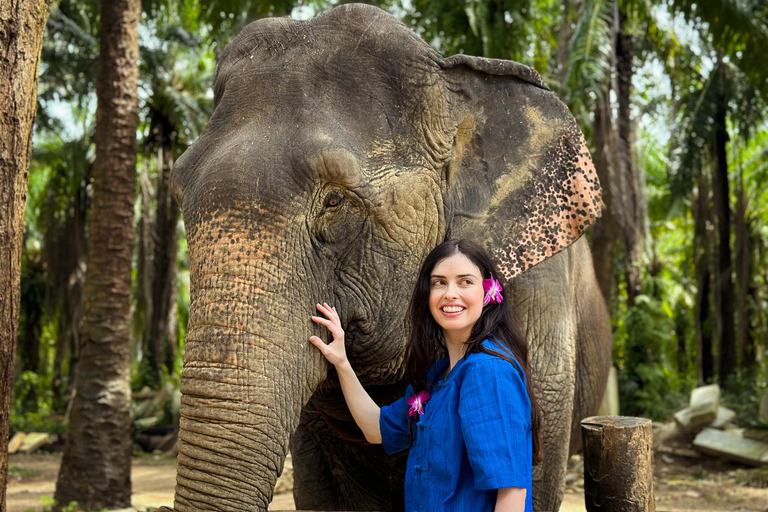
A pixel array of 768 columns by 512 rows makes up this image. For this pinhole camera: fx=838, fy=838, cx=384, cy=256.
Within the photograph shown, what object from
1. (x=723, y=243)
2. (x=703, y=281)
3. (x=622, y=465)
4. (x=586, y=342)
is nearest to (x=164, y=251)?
(x=723, y=243)

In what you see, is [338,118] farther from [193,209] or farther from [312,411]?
[312,411]

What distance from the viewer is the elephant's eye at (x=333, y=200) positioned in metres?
2.90

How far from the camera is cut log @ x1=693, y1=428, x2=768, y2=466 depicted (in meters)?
10.1

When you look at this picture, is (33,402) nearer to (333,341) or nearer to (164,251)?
(164,251)

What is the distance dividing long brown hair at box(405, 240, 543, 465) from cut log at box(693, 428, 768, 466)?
28.3 feet

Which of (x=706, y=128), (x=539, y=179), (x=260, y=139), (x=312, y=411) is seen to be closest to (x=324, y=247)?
(x=260, y=139)

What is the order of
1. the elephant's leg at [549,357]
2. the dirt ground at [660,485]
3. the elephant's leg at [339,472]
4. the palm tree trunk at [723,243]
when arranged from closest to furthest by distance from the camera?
the elephant's leg at [549,357] < the elephant's leg at [339,472] < the dirt ground at [660,485] < the palm tree trunk at [723,243]

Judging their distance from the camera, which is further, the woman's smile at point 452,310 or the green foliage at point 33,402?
the green foliage at point 33,402

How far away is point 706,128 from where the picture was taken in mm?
15867

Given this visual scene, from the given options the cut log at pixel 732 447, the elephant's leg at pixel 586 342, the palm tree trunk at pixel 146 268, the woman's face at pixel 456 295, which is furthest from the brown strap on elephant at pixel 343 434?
the palm tree trunk at pixel 146 268

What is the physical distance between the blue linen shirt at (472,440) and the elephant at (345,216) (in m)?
0.48

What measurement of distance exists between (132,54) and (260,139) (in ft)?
17.6

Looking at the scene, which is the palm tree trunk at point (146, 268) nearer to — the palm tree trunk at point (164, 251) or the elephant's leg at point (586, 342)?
the palm tree trunk at point (164, 251)

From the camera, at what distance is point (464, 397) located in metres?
2.29
